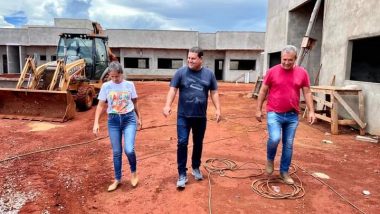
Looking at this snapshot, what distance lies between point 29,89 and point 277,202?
829 centimetres

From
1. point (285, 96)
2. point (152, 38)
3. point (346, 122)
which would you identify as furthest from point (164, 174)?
point (152, 38)

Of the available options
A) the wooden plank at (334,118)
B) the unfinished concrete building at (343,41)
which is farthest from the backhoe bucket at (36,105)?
the unfinished concrete building at (343,41)

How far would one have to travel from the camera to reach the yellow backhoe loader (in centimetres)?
943

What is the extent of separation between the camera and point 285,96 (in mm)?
4320

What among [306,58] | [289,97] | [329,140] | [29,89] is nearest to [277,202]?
[289,97]

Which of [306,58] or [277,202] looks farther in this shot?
[306,58]

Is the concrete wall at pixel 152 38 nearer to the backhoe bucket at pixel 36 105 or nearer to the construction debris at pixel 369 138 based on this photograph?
the backhoe bucket at pixel 36 105

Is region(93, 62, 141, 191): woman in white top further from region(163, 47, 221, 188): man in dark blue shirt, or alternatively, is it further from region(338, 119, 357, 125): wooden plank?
region(338, 119, 357, 125): wooden plank

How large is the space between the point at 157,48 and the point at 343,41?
76.3 feet

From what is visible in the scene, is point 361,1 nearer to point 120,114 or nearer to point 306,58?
point 306,58

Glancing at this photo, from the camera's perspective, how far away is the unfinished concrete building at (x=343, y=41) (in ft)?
25.7

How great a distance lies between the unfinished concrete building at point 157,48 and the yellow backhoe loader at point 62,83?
17.9 m

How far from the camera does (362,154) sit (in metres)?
6.41

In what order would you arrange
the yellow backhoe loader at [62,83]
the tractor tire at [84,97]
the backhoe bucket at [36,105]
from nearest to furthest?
the backhoe bucket at [36,105] < the yellow backhoe loader at [62,83] < the tractor tire at [84,97]
